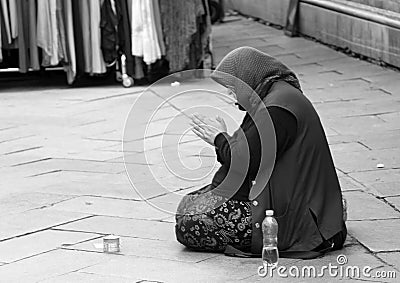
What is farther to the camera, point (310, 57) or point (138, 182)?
point (310, 57)

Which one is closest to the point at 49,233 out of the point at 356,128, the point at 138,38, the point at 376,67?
the point at 356,128

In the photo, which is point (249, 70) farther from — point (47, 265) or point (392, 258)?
point (47, 265)

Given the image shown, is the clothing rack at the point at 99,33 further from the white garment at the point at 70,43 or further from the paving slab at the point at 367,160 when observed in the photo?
the paving slab at the point at 367,160

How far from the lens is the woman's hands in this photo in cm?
454

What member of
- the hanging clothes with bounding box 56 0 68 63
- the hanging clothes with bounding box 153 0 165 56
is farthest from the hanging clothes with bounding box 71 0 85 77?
the hanging clothes with bounding box 153 0 165 56

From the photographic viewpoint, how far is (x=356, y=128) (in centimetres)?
740

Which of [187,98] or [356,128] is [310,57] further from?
[356,128]

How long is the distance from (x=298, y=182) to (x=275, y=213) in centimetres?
17

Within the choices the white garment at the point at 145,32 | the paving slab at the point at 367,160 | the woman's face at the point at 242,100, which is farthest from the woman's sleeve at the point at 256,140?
the white garment at the point at 145,32

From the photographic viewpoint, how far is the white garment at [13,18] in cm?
905

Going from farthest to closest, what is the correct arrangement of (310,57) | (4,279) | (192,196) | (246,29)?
(246,29) → (310,57) → (192,196) → (4,279)

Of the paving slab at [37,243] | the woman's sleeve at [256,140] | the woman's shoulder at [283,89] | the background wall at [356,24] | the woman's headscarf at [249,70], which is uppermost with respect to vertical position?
the woman's headscarf at [249,70]

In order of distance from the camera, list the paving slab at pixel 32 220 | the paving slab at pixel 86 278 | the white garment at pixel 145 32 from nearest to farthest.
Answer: the paving slab at pixel 86 278 → the paving slab at pixel 32 220 → the white garment at pixel 145 32

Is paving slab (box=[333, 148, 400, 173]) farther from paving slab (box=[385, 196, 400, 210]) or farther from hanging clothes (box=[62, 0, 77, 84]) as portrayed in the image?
hanging clothes (box=[62, 0, 77, 84])
